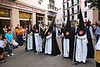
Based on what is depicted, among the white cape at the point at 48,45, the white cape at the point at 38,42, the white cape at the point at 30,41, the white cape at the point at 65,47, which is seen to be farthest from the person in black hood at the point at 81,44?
the white cape at the point at 30,41

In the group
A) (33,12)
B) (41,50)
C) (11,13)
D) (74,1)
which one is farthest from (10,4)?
(74,1)

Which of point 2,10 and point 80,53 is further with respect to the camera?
point 2,10

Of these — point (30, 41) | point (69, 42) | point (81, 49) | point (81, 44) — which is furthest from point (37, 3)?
point (81, 49)

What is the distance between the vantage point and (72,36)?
199 inches

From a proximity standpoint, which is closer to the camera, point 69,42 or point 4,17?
point 69,42

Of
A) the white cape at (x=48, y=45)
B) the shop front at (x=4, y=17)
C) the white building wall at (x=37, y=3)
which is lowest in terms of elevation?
the white cape at (x=48, y=45)

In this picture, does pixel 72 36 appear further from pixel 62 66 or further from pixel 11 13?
pixel 11 13

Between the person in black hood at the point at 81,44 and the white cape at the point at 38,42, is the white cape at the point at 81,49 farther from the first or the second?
the white cape at the point at 38,42

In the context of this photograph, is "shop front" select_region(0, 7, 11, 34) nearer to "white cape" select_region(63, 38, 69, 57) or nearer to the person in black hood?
"white cape" select_region(63, 38, 69, 57)

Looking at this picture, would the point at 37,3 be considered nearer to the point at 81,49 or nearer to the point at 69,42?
the point at 69,42

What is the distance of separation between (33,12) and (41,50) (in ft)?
29.5

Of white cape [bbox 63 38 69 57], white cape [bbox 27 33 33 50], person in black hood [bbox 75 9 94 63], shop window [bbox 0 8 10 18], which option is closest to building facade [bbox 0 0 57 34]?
shop window [bbox 0 8 10 18]

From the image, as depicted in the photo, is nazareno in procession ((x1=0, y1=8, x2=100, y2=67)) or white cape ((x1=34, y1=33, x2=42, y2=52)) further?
white cape ((x1=34, y1=33, x2=42, y2=52))

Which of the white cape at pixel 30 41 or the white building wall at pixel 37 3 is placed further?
the white building wall at pixel 37 3
